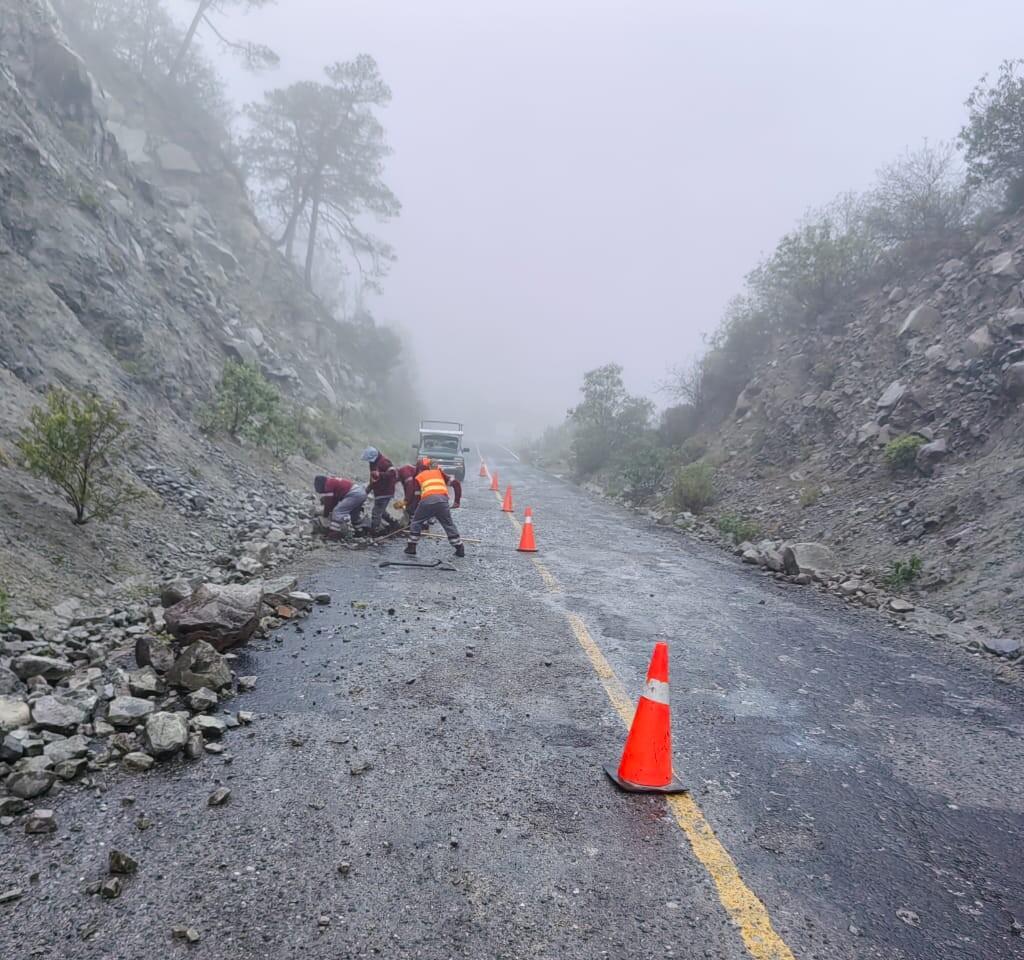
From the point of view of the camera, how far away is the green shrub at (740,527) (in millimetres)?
12711

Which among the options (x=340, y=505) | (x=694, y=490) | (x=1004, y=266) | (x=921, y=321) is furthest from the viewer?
(x=694, y=490)

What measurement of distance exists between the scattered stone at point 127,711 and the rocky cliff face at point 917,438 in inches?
308

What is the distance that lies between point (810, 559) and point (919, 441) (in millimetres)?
3485

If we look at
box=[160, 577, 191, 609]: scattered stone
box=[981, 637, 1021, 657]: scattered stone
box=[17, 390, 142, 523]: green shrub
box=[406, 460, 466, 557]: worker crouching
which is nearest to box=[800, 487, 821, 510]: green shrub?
box=[981, 637, 1021, 657]: scattered stone

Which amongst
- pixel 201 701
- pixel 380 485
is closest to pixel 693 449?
pixel 380 485

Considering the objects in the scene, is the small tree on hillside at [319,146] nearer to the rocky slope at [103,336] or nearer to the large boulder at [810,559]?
the rocky slope at [103,336]

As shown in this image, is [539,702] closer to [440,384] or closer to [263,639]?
[263,639]

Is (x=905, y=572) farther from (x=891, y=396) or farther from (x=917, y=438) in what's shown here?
(x=891, y=396)

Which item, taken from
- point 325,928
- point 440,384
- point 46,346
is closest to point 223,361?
point 46,346

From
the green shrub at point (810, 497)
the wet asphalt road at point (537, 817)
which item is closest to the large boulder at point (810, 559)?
the green shrub at point (810, 497)

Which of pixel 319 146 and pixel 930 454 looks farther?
pixel 319 146

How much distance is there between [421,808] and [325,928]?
2.84ft

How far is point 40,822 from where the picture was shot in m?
2.98

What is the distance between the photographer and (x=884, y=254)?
17.8 m
